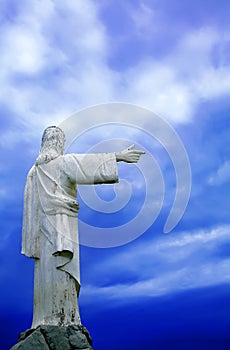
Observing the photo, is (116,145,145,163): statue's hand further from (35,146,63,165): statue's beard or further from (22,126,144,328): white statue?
(35,146,63,165): statue's beard

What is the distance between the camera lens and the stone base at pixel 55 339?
10.2 metres

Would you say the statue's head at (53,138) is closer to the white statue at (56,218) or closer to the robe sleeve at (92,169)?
the white statue at (56,218)

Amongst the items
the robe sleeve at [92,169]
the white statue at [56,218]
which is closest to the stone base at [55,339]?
the white statue at [56,218]

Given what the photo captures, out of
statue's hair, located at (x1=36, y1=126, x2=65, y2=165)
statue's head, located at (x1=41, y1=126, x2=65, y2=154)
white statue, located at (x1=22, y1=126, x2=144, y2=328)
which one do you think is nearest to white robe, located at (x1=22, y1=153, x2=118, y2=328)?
white statue, located at (x1=22, y1=126, x2=144, y2=328)

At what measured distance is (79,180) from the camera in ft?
37.9

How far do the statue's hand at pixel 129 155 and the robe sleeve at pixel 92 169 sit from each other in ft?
0.48

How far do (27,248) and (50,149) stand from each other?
96.5 inches

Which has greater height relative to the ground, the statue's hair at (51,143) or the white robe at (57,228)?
the statue's hair at (51,143)

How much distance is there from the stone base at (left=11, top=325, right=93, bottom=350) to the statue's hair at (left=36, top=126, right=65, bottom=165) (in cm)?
393

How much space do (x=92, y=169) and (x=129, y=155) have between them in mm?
921

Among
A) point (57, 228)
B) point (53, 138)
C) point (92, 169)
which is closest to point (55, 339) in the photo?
point (57, 228)

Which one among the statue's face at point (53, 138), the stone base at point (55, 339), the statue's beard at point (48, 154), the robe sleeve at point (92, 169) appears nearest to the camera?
the stone base at point (55, 339)

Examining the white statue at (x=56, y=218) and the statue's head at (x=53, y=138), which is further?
the statue's head at (x=53, y=138)

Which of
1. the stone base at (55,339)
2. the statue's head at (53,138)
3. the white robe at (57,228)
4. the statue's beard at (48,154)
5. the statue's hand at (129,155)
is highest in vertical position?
the statue's head at (53,138)
